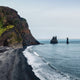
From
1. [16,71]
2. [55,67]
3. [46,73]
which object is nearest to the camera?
[16,71]

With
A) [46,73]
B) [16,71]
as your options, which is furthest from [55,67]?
[16,71]

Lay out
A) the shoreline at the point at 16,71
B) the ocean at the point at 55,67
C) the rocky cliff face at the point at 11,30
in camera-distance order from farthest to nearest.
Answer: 1. the rocky cliff face at the point at 11,30
2. the ocean at the point at 55,67
3. the shoreline at the point at 16,71

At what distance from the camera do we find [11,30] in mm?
135125

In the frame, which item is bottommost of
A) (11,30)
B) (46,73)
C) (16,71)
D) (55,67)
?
(55,67)

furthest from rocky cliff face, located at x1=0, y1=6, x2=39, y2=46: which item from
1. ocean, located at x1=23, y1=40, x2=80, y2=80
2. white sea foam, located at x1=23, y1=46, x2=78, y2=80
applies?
white sea foam, located at x1=23, y1=46, x2=78, y2=80

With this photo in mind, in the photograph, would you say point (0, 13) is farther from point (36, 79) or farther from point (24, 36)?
point (36, 79)

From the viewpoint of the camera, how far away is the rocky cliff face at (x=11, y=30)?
4965 inches

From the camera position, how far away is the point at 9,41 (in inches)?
→ 4936

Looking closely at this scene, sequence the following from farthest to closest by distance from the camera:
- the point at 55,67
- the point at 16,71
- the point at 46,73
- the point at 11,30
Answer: the point at 11,30 → the point at 55,67 → the point at 46,73 → the point at 16,71

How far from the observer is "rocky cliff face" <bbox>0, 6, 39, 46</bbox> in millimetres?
126113

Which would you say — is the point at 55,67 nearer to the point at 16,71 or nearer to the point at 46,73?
the point at 46,73

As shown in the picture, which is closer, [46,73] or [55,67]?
[46,73]

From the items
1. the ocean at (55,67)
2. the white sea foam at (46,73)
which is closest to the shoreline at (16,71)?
the white sea foam at (46,73)

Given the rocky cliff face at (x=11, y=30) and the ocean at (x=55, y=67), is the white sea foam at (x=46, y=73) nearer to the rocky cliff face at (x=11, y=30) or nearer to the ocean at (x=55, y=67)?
the ocean at (x=55, y=67)
